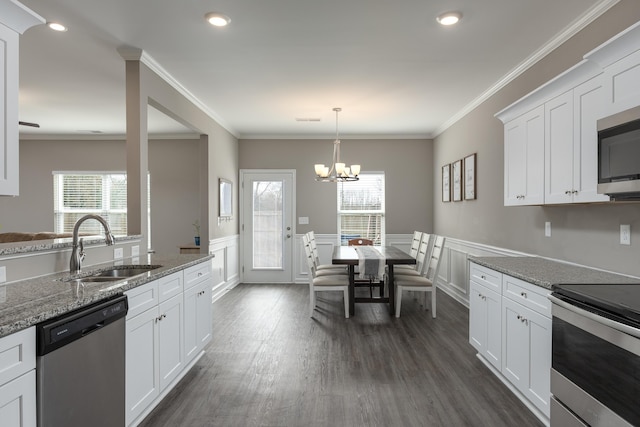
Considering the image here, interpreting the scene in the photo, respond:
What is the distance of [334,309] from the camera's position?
4934mm

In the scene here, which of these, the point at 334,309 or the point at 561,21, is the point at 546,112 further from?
the point at 334,309

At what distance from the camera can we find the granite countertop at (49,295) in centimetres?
138

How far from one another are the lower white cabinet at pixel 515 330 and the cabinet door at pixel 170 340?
2.29m

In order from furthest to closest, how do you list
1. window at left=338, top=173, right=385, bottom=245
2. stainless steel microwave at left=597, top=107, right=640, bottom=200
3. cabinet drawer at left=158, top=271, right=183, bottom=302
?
window at left=338, top=173, right=385, bottom=245
cabinet drawer at left=158, top=271, right=183, bottom=302
stainless steel microwave at left=597, top=107, right=640, bottom=200

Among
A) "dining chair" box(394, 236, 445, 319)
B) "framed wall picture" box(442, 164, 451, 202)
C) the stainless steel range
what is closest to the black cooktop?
the stainless steel range

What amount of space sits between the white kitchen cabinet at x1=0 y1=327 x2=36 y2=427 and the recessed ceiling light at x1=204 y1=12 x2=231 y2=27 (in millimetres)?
2293

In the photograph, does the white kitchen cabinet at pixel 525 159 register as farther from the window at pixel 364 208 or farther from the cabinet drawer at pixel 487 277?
the window at pixel 364 208

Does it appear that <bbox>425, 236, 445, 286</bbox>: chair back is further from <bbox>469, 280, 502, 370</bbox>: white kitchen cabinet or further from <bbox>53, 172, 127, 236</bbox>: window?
<bbox>53, 172, 127, 236</bbox>: window

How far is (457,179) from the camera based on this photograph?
216 inches

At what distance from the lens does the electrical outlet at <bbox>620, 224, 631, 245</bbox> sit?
2.32 metres

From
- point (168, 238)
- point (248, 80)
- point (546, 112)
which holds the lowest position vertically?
point (168, 238)

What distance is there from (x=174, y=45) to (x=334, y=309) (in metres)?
3.50

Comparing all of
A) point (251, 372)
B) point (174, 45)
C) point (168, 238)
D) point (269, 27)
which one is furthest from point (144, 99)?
point (168, 238)

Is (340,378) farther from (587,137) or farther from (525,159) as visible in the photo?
(587,137)
